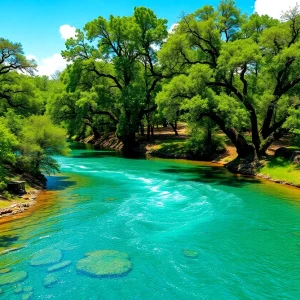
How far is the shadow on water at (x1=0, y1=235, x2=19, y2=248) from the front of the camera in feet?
50.3

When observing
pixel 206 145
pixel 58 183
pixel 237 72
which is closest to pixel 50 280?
pixel 58 183

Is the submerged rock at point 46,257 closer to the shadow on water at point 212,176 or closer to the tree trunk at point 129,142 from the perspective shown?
the shadow on water at point 212,176

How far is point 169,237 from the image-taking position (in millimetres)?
16328

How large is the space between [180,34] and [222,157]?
652 inches

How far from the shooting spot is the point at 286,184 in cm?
2816

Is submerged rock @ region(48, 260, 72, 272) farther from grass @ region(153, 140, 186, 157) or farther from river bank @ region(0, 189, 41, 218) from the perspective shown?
grass @ region(153, 140, 186, 157)

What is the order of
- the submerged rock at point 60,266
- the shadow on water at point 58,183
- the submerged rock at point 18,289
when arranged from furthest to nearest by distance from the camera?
the shadow on water at point 58,183 → the submerged rock at point 60,266 → the submerged rock at point 18,289

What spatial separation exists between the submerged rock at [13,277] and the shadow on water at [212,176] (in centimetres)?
1970

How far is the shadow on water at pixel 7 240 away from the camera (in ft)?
50.3

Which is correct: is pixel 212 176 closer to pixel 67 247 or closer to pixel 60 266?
pixel 67 247

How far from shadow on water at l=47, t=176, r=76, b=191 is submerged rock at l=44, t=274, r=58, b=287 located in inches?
587

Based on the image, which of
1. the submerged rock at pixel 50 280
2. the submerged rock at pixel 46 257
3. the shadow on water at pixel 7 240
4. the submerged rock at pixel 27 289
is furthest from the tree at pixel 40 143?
the submerged rock at pixel 27 289

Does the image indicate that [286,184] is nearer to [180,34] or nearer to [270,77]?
[270,77]

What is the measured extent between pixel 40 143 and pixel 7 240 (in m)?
13.2
